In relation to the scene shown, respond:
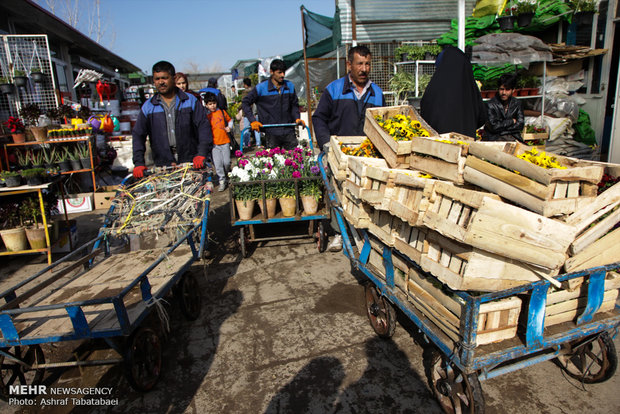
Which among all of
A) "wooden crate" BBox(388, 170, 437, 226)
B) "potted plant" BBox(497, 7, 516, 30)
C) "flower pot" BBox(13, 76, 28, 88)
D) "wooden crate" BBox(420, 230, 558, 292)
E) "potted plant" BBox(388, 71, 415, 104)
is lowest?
"wooden crate" BBox(420, 230, 558, 292)

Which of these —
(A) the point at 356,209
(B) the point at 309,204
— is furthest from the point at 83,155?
(A) the point at 356,209

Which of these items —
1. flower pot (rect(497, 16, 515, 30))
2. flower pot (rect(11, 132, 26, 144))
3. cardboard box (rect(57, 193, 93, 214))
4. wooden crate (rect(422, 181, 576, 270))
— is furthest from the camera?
flower pot (rect(497, 16, 515, 30))

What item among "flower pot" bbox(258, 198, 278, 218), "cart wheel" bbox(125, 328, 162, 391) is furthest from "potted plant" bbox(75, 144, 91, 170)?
"cart wheel" bbox(125, 328, 162, 391)

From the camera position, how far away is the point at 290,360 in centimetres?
340

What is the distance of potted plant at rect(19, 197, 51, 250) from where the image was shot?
18.5ft

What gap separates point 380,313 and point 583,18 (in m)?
9.56

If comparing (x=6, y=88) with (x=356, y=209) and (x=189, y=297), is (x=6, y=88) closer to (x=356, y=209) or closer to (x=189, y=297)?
(x=189, y=297)

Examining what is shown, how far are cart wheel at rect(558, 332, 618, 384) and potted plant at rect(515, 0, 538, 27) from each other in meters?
8.96

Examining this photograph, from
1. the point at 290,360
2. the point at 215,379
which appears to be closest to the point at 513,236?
the point at 290,360

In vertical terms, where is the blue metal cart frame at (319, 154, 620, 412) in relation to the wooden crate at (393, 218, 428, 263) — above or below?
below

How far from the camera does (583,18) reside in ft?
29.2

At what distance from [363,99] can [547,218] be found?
360 centimetres

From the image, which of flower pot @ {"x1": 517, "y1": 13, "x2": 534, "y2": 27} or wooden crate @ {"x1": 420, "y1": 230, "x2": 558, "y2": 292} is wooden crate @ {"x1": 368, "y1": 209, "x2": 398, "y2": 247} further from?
flower pot @ {"x1": 517, "y1": 13, "x2": 534, "y2": 27}

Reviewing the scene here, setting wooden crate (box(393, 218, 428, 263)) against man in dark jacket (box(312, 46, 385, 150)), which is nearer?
wooden crate (box(393, 218, 428, 263))
